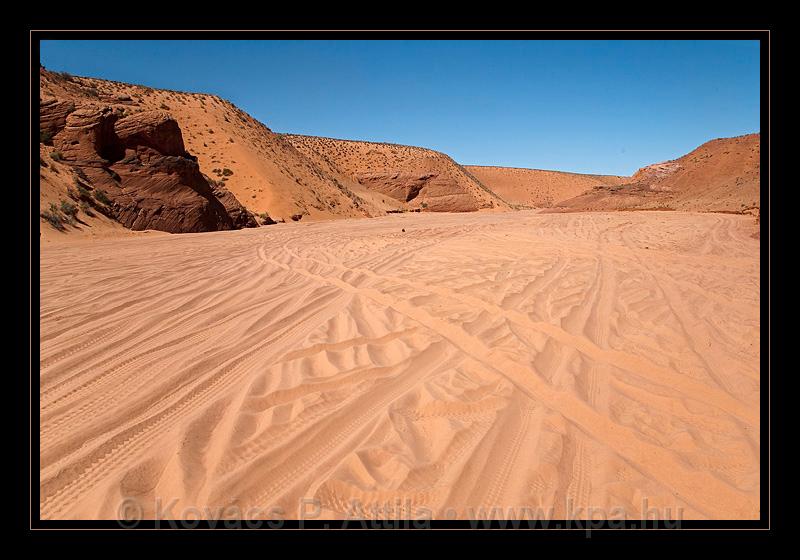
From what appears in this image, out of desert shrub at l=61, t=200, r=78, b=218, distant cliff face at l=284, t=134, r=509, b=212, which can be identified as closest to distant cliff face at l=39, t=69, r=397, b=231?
desert shrub at l=61, t=200, r=78, b=218

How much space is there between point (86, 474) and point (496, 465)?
174 centimetres

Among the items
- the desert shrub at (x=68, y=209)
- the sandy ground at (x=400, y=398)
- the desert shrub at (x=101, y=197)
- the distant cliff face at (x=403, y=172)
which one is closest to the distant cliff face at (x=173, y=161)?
the desert shrub at (x=101, y=197)

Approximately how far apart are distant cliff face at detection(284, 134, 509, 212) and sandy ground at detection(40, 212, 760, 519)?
32927mm

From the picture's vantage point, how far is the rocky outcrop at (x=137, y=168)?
12820 millimetres

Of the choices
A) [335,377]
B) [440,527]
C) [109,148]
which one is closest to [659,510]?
[440,527]

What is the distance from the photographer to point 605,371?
2834 millimetres

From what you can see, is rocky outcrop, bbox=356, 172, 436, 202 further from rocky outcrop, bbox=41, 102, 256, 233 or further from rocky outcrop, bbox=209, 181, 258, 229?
rocky outcrop, bbox=41, 102, 256, 233

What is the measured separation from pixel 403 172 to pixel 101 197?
3078 centimetres

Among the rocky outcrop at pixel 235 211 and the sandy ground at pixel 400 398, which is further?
the rocky outcrop at pixel 235 211

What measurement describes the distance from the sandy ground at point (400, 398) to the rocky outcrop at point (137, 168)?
8.64m

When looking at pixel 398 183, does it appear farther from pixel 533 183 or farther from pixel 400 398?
pixel 533 183

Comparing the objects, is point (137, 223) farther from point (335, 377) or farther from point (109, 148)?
point (335, 377)

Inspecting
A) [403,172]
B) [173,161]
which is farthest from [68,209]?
[403,172]

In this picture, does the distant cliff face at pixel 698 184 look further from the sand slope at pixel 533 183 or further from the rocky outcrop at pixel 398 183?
the sand slope at pixel 533 183
